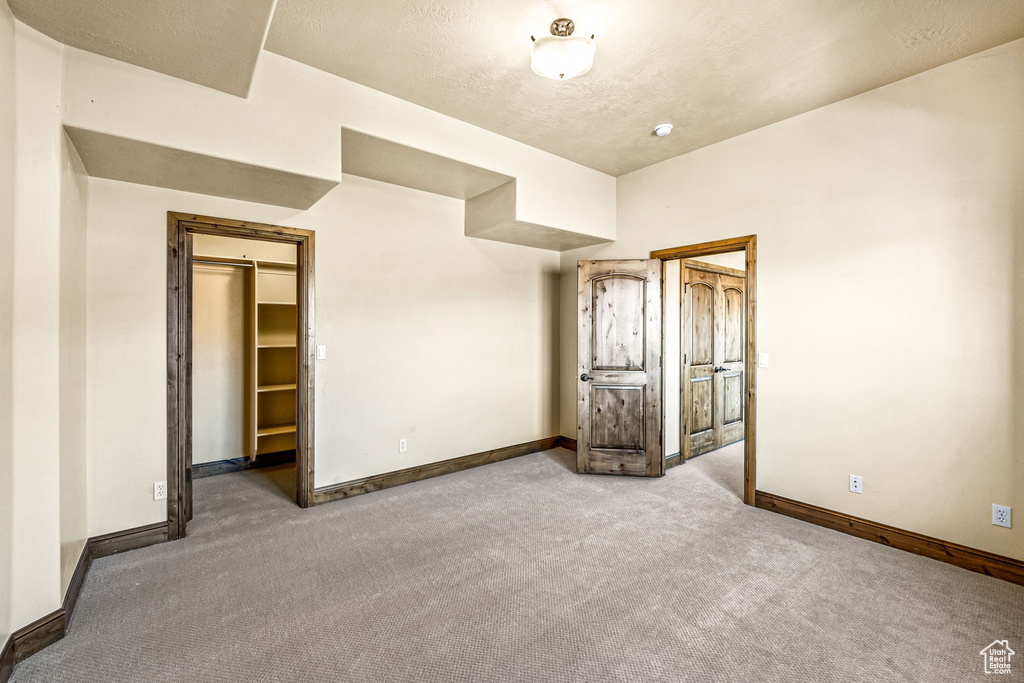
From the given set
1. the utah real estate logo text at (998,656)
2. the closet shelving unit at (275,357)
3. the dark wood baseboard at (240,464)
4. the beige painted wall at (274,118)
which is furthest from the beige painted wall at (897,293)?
the dark wood baseboard at (240,464)

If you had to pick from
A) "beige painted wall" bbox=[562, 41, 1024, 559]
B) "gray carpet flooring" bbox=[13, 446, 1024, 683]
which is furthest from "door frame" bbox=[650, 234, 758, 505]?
"gray carpet flooring" bbox=[13, 446, 1024, 683]

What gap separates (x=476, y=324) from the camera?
456cm

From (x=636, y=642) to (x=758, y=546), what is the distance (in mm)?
1384

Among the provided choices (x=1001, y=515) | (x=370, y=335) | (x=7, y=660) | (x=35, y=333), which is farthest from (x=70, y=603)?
(x=1001, y=515)

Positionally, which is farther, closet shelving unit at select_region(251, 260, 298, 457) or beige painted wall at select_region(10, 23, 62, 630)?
closet shelving unit at select_region(251, 260, 298, 457)

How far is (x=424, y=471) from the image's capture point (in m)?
4.12

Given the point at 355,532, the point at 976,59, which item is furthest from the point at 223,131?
the point at 976,59

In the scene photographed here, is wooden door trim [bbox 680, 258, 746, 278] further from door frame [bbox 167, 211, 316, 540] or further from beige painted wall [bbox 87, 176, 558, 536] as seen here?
door frame [bbox 167, 211, 316, 540]

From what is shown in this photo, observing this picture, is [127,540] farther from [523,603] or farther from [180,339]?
[523,603]

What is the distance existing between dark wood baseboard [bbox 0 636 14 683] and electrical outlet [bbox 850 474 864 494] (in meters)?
4.48

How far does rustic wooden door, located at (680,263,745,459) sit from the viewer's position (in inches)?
185

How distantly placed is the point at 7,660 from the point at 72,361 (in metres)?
1.33

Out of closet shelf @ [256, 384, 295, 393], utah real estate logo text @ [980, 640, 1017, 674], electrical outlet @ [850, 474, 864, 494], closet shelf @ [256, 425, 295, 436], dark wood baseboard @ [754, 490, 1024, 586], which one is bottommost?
utah real estate logo text @ [980, 640, 1017, 674]

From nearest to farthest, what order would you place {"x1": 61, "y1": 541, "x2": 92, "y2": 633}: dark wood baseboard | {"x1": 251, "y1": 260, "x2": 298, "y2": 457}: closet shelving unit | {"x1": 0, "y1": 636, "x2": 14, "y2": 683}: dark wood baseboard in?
{"x1": 0, "y1": 636, "x2": 14, "y2": 683}: dark wood baseboard, {"x1": 61, "y1": 541, "x2": 92, "y2": 633}: dark wood baseboard, {"x1": 251, "y1": 260, "x2": 298, "y2": 457}: closet shelving unit
